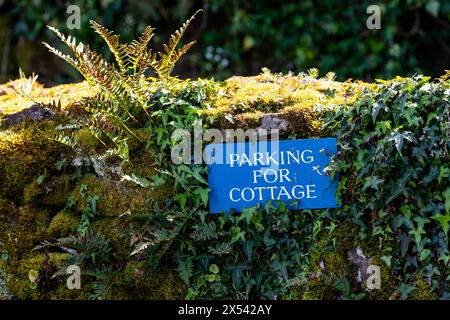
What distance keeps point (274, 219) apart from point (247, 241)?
17cm

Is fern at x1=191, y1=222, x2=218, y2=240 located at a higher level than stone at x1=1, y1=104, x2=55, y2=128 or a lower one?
lower

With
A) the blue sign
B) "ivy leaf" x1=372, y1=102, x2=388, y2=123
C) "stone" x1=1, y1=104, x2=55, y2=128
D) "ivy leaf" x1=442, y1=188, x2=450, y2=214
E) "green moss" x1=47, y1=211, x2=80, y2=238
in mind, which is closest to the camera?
"ivy leaf" x1=442, y1=188, x2=450, y2=214

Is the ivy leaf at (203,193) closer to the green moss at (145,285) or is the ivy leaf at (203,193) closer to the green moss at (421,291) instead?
the green moss at (145,285)

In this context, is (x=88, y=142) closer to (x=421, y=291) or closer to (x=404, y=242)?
(x=404, y=242)

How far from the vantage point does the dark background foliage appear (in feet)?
19.1

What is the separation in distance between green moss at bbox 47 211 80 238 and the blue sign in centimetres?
71

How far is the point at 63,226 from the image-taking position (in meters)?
2.94

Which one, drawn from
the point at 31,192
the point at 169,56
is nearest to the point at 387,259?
the point at 169,56

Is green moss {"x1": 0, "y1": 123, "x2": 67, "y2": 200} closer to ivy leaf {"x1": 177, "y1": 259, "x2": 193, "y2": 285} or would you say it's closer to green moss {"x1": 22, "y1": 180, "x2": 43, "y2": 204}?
green moss {"x1": 22, "y1": 180, "x2": 43, "y2": 204}

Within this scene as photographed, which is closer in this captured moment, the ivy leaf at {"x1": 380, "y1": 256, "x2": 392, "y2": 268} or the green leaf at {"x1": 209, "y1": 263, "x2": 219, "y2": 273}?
the ivy leaf at {"x1": 380, "y1": 256, "x2": 392, "y2": 268}

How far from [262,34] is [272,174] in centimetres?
351

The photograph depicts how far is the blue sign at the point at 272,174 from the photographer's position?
2832 mm

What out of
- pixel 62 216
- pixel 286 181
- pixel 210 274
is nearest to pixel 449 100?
pixel 286 181

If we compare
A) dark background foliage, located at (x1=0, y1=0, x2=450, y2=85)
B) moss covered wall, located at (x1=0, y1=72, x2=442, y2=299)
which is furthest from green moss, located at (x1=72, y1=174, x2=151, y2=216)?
dark background foliage, located at (x1=0, y1=0, x2=450, y2=85)
